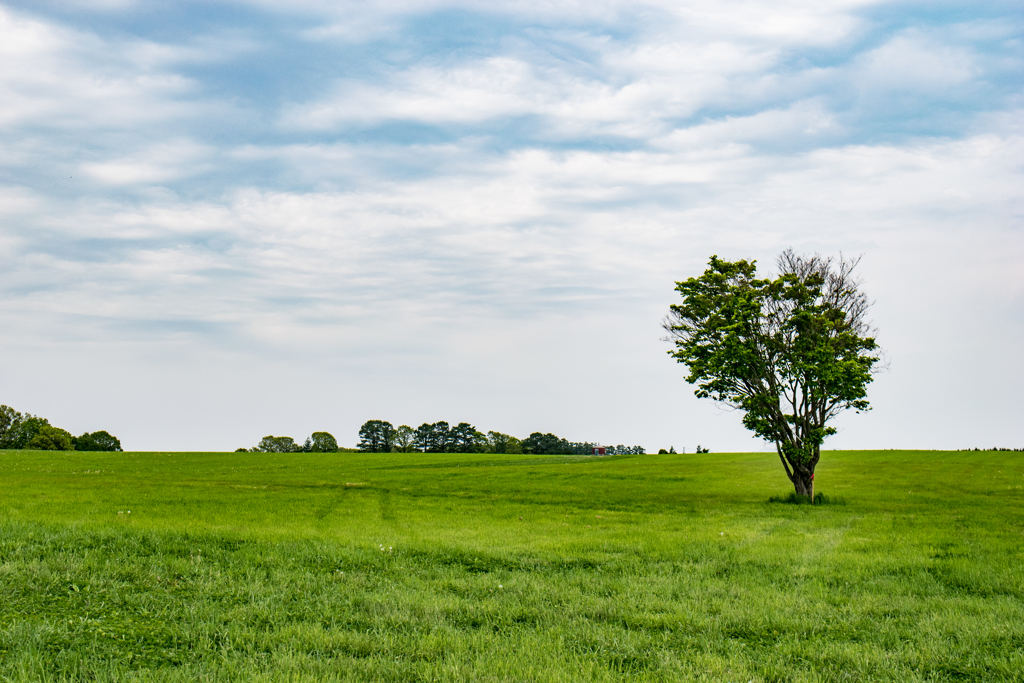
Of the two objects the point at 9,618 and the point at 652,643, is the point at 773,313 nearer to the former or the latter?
the point at 652,643

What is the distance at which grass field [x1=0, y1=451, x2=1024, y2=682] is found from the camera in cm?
830

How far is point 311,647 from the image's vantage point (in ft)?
29.0

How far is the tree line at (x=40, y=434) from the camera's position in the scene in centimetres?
12638

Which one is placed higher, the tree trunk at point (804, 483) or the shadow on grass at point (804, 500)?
the tree trunk at point (804, 483)

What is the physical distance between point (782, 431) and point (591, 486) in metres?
15.8

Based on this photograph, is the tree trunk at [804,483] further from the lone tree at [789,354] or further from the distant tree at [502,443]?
the distant tree at [502,443]

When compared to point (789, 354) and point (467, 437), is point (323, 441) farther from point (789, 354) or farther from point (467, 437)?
point (789, 354)

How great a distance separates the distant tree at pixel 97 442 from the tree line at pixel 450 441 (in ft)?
167

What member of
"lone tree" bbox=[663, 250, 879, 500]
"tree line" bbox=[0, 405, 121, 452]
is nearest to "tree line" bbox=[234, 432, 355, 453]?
"tree line" bbox=[0, 405, 121, 452]

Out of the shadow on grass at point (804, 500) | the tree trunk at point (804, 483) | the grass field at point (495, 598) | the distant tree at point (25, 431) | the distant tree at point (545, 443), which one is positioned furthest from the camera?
the distant tree at point (545, 443)

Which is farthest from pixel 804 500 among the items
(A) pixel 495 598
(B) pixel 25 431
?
(B) pixel 25 431

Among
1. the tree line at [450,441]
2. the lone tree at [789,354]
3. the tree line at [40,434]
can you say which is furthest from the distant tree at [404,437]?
the lone tree at [789,354]

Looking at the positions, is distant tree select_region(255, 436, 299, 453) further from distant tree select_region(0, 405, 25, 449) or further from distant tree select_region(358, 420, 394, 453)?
distant tree select_region(0, 405, 25, 449)

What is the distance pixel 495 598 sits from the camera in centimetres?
1138
